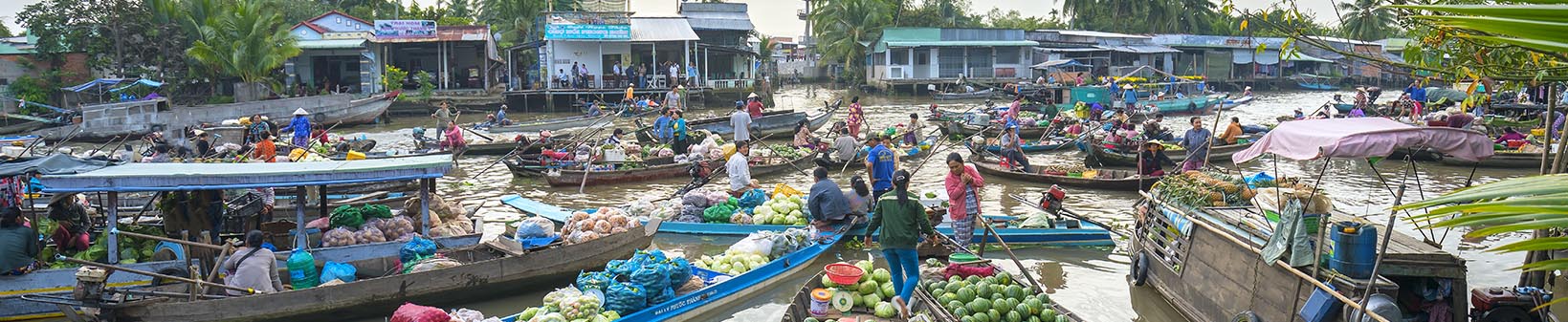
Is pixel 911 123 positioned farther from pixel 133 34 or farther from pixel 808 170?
pixel 133 34

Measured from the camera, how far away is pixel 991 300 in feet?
24.3

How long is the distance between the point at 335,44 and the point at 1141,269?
33.0 metres

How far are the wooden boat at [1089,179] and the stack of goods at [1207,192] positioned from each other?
5.92m

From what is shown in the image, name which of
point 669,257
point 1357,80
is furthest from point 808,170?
point 1357,80

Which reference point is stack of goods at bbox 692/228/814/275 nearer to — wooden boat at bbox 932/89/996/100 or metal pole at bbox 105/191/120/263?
metal pole at bbox 105/191/120/263

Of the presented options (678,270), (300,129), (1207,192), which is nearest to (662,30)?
(300,129)

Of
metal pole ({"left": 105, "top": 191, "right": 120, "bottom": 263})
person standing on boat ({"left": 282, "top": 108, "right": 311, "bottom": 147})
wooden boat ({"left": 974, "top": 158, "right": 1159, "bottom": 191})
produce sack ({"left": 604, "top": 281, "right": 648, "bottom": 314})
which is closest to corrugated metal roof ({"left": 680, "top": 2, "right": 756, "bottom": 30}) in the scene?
person standing on boat ({"left": 282, "top": 108, "right": 311, "bottom": 147})

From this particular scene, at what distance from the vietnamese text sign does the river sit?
27.0ft

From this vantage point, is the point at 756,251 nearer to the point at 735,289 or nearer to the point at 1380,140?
the point at 735,289

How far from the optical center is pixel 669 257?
920 cm

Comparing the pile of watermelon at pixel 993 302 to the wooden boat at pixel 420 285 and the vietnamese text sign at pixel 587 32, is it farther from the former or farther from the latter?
the vietnamese text sign at pixel 587 32

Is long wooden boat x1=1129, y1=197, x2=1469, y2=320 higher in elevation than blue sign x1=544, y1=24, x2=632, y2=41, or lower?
lower

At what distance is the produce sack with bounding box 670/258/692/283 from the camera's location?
341 inches

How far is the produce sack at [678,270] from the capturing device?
866 centimetres
